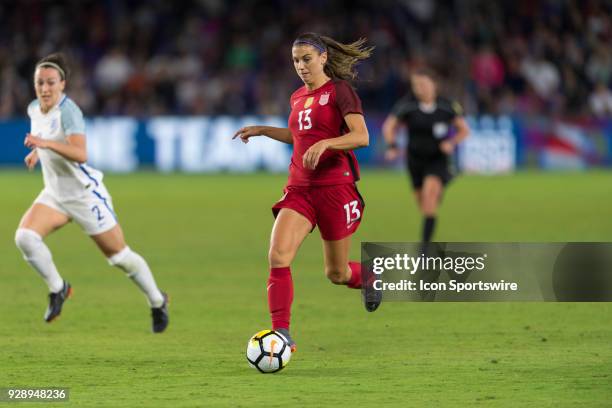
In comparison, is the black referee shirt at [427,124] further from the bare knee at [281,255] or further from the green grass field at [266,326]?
the bare knee at [281,255]

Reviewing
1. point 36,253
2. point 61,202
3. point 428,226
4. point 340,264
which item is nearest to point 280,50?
point 428,226

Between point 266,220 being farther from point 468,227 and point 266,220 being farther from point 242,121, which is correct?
point 242,121

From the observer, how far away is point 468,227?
55.7 ft

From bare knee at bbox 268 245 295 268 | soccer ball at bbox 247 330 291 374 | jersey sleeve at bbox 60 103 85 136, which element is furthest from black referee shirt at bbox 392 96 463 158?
soccer ball at bbox 247 330 291 374

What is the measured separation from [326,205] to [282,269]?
53 centimetres

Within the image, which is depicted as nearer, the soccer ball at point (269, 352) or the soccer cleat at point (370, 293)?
the soccer ball at point (269, 352)

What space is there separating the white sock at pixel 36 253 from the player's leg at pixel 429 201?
18.0ft

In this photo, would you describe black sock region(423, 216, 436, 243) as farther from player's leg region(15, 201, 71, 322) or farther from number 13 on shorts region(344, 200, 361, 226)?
number 13 on shorts region(344, 200, 361, 226)

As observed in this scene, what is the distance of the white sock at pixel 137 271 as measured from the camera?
928 centimetres

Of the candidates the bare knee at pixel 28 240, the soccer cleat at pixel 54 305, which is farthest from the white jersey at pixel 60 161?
the soccer cleat at pixel 54 305

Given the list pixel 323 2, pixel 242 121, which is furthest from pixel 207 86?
pixel 323 2

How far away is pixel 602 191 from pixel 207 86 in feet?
33.3

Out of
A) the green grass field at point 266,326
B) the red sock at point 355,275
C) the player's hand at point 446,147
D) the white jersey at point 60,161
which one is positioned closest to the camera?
the green grass field at point 266,326

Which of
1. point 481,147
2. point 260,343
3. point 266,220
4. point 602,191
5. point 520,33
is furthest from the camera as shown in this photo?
point 520,33
